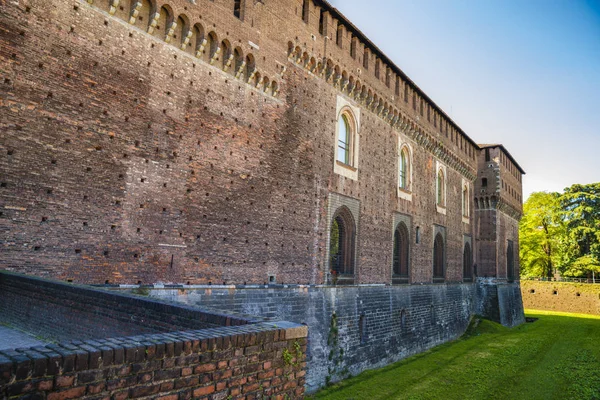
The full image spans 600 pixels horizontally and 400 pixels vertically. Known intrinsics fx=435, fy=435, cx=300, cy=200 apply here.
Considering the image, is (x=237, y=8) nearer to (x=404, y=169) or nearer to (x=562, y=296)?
(x=404, y=169)

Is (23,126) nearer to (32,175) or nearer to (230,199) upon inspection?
(32,175)

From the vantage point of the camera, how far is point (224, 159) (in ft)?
35.2

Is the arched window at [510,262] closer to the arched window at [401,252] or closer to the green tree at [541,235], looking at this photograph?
the green tree at [541,235]

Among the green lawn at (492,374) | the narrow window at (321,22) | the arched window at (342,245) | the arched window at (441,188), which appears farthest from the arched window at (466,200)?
the narrow window at (321,22)

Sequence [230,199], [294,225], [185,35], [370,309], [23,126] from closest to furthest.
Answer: [23,126], [185,35], [230,199], [294,225], [370,309]

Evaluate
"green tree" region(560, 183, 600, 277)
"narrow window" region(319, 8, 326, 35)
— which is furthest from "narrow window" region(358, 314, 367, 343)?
"green tree" region(560, 183, 600, 277)

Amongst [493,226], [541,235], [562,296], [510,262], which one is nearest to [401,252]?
[493,226]

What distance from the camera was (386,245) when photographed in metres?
17.4

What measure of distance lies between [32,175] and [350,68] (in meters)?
11.2

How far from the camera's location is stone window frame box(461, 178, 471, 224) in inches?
1074

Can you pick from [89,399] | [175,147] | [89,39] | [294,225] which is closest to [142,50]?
[89,39]

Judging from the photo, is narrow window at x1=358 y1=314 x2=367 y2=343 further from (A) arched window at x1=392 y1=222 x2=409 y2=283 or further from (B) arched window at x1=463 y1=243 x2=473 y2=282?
(B) arched window at x1=463 y1=243 x2=473 y2=282

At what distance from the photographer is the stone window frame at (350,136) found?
1487 centimetres

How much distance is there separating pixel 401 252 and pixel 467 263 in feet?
34.5
